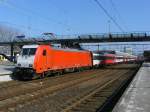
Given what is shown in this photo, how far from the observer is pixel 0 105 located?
15.4 meters

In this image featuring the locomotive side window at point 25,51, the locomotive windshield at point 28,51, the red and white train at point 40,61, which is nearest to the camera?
the red and white train at point 40,61

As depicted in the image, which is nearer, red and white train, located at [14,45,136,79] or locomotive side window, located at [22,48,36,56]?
red and white train, located at [14,45,136,79]

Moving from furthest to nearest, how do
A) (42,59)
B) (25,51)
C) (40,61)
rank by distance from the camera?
1. (25,51)
2. (42,59)
3. (40,61)

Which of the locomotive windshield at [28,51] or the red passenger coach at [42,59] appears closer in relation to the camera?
the red passenger coach at [42,59]

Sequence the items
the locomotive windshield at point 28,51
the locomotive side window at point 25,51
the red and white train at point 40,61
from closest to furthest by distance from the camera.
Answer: the red and white train at point 40,61 → the locomotive windshield at point 28,51 → the locomotive side window at point 25,51

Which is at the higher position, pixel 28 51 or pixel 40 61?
pixel 28 51

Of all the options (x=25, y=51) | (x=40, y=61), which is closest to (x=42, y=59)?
(x=40, y=61)

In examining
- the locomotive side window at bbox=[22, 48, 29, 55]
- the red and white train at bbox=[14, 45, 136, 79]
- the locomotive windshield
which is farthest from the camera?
the locomotive side window at bbox=[22, 48, 29, 55]

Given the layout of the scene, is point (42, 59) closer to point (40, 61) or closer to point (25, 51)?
point (40, 61)

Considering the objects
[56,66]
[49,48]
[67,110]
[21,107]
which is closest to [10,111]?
[21,107]

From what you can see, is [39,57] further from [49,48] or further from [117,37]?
[117,37]

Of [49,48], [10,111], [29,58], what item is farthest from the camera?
[49,48]

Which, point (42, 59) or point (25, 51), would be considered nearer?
point (42, 59)

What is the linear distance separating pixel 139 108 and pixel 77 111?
2.57m
